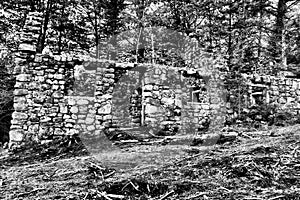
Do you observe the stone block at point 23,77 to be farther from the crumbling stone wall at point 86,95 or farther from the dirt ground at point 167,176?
the dirt ground at point 167,176

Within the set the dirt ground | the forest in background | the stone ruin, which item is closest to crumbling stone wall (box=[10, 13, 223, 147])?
the stone ruin

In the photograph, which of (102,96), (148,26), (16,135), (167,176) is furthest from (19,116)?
(148,26)

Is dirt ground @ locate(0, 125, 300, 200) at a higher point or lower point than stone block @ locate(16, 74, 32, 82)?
lower

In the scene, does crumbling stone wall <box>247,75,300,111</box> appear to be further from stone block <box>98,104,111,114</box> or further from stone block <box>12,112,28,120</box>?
stone block <box>12,112,28,120</box>

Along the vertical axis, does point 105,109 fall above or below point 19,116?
above

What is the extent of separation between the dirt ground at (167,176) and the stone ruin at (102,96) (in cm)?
194

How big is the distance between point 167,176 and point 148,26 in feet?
32.9

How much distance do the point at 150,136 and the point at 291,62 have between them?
41.4 feet

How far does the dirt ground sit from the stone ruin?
1939 mm

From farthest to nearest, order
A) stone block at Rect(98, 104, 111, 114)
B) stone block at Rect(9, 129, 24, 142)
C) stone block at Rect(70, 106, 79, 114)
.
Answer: stone block at Rect(98, 104, 111, 114) → stone block at Rect(70, 106, 79, 114) → stone block at Rect(9, 129, 24, 142)

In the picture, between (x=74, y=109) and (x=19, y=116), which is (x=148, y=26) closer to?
(x=74, y=109)

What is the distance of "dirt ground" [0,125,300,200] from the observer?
8.48ft

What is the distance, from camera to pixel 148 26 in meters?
12.3

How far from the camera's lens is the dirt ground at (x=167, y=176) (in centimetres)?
259
